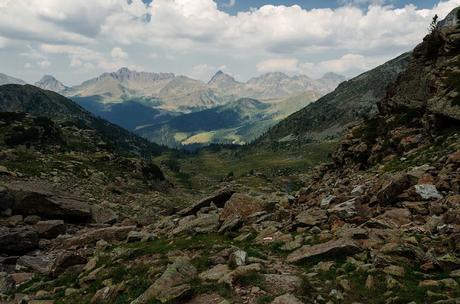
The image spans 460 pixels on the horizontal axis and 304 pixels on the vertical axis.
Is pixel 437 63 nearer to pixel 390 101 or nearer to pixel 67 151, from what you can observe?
pixel 390 101

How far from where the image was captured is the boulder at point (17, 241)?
34969mm

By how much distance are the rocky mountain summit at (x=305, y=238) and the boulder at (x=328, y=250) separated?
6cm

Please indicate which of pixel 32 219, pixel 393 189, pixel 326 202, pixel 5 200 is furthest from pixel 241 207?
pixel 5 200

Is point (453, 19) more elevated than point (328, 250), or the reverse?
point (453, 19)

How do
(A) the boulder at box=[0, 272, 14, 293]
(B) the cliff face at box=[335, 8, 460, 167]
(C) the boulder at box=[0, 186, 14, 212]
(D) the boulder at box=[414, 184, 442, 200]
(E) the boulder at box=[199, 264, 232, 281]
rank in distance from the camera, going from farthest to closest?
1. (C) the boulder at box=[0, 186, 14, 212]
2. (B) the cliff face at box=[335, 8, 460, 167]
3. (A) the boulder at box=[0, 272, 14, 293]
4. (D) the boulder at box=[414, 184, 442, 200]
5. (E) the boulder at box=[199, 264, 232, 281]

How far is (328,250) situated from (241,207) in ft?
43.3

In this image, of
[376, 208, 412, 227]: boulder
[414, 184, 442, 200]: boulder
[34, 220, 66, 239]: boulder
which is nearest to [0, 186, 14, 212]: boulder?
[34, 220, 66, 239]: boulder

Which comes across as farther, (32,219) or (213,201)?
(213,201)

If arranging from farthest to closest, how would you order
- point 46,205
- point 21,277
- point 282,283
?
point 46,205 → point 21,277 → point 282,283

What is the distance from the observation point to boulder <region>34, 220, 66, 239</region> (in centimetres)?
3988

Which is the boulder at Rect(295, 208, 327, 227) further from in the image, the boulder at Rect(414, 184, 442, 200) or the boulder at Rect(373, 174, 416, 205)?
the boulder at Rect(414, 184, 442, 200)

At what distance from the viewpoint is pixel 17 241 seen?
35.5 m

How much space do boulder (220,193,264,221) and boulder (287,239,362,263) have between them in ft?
35.4

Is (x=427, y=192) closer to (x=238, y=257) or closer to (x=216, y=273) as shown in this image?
(x=238, y=257)
